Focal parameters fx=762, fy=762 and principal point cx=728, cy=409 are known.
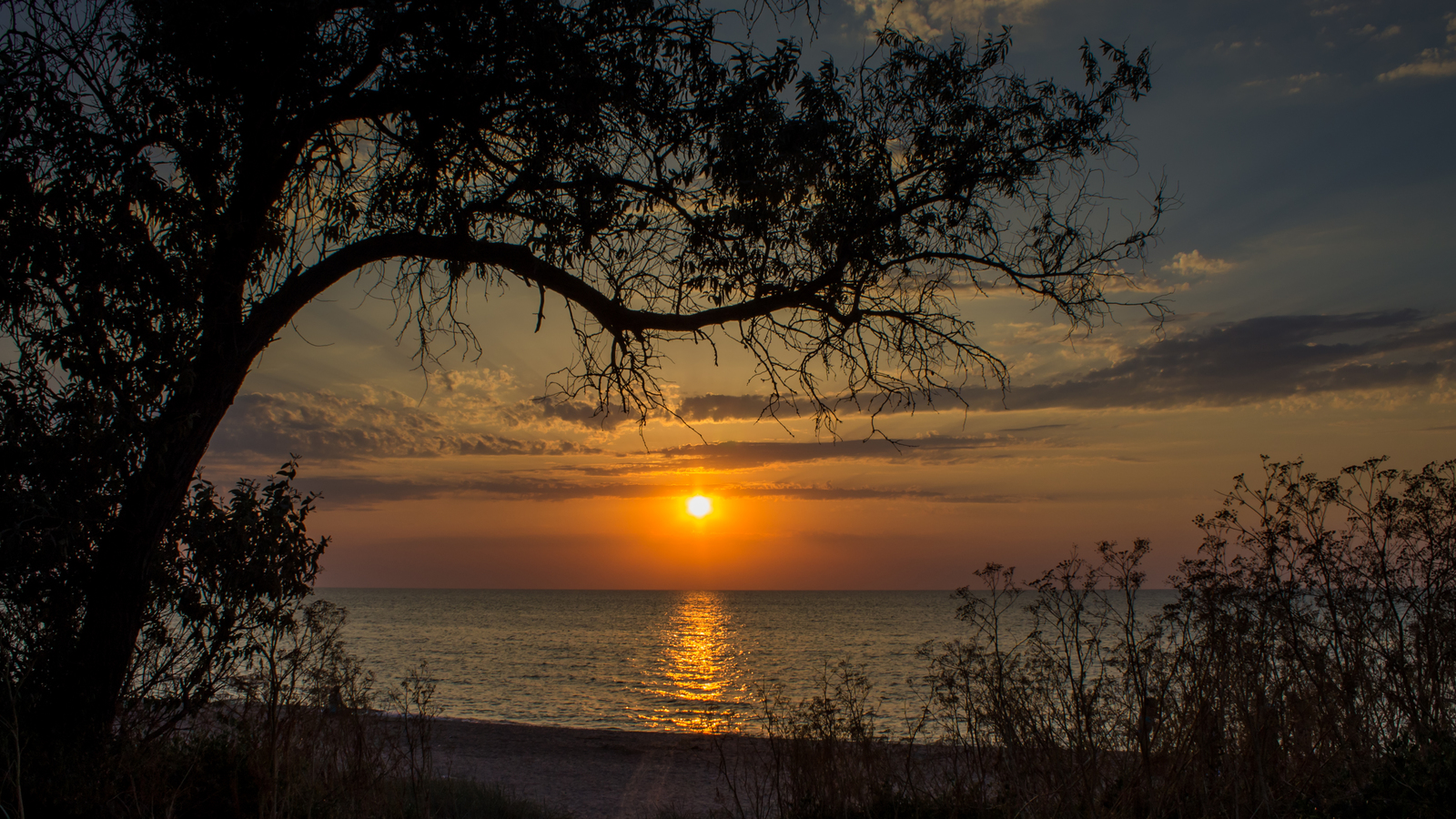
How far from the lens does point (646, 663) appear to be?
40.9 metres

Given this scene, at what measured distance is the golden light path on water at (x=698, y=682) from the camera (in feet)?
74.9

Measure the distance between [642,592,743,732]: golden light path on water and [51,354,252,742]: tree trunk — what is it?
14.4 feet

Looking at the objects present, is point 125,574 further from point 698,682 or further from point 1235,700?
point 698,682

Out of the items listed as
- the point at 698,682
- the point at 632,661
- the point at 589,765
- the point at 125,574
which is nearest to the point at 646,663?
the point at 632,661

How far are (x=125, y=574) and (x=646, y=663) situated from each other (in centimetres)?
3771

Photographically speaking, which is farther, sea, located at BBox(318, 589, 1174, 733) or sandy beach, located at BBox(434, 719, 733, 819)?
sea, located at BBox(318, 589, 1174, 733)

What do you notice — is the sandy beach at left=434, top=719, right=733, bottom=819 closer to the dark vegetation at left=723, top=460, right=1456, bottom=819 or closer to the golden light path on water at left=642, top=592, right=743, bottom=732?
the golden light path on water at left=642, top=592, right=743, bottom=732

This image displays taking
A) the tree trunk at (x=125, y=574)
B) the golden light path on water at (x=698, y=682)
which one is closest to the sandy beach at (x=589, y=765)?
the golden light path on water at (x=698, y=682)

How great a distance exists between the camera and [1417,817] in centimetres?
405

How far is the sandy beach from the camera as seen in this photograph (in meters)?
10.4

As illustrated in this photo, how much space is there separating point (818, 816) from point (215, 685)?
15.7ft

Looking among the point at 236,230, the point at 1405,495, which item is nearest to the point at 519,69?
the point at 236,230

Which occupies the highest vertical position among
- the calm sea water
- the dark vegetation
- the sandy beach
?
the dark vegetation

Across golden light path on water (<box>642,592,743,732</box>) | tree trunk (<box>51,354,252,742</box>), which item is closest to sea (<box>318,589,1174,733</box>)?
golden light path on water (<box>642,592,743,732</box>)
